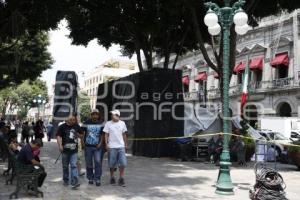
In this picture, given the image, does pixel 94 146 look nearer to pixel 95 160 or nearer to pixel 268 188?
pixel 95 160

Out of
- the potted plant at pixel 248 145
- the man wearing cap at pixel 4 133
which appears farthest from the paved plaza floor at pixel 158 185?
the potted plant at pixel 248 145

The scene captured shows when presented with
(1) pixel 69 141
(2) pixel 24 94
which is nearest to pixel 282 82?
(1) pixel 69 141

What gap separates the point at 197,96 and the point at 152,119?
2957 centimetres

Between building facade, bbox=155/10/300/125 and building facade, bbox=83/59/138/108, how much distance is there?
45.5m

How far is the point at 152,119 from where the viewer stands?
64.2 feet

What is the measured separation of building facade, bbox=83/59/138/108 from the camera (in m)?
89.8

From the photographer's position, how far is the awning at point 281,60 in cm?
3566

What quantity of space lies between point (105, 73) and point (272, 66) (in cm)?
5538

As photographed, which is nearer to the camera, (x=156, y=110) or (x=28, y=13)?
(x=28, y=13)

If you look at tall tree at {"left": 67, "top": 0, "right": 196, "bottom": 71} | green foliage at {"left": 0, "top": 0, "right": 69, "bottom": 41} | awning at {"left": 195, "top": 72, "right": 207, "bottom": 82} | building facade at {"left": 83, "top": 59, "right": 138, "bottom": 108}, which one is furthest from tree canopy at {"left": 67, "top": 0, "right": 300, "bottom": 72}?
building facade at {"left": 83, "top": 59, "right": 138, "bottom": 108}

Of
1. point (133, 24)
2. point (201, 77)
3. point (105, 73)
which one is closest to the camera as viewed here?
point (133, 24)

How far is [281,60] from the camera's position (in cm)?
3575

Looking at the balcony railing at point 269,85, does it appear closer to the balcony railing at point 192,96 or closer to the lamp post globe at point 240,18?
the balcony railing at point 192,96

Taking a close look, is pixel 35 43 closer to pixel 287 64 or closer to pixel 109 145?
pixel 287 64
